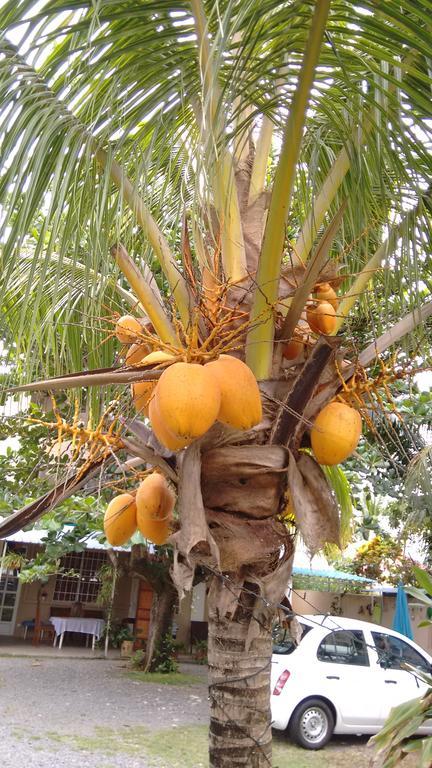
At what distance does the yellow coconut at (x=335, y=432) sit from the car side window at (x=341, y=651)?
20.8 feet

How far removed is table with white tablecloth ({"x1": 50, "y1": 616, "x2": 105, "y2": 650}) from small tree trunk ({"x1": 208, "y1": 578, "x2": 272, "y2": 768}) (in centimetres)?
1296

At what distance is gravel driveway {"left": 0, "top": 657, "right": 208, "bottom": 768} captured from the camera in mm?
7035

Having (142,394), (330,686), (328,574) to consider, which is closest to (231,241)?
(142,394)

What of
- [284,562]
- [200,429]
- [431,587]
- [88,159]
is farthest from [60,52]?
[431,587]

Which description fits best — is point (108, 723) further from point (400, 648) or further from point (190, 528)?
point (190, 528)

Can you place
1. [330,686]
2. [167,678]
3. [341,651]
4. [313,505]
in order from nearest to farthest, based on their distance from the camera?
[313,505] → [330,686] → [341,651] → [167,678]

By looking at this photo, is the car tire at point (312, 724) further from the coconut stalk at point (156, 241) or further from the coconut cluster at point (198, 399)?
the coconut cluster at point (198, 399)

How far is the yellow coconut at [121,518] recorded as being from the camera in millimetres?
2736

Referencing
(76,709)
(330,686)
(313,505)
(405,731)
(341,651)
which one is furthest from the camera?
(76,709)

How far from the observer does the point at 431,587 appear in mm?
6336

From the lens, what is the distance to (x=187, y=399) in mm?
1966

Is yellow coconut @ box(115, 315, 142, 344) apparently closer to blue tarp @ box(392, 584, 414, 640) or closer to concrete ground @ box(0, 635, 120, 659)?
blue tarp @ box(392, 584, 414, 640)

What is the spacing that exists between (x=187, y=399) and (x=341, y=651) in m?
7.27

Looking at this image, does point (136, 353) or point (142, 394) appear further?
point (136, 353)
